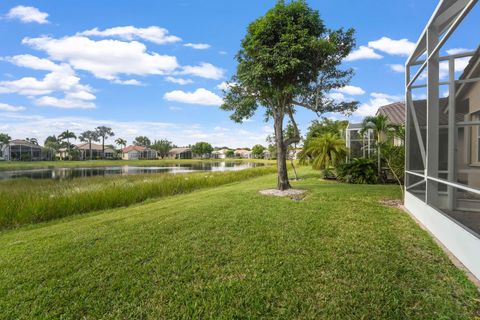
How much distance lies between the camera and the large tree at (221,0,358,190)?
7273 mm

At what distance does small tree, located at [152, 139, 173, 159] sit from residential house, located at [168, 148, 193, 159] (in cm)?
221

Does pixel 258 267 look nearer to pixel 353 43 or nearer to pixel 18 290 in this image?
pixel 18 290

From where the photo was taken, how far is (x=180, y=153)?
86.6 m

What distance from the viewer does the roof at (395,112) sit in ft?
43.1

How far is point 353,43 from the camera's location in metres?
8.16

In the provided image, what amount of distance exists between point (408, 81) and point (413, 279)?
200 inches

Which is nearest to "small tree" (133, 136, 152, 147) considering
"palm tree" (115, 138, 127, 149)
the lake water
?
"palm tree" (115, 138, 127, 149)

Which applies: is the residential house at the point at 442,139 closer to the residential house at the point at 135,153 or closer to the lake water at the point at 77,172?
the lake water at the point at 77,172

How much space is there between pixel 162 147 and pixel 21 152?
116ft

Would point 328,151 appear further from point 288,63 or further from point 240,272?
point 240,272

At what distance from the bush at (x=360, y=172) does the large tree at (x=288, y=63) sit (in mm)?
3313

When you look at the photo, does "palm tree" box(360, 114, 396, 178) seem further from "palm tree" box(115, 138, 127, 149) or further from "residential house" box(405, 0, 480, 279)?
"palm tree" box(115, 138, 127, 149)

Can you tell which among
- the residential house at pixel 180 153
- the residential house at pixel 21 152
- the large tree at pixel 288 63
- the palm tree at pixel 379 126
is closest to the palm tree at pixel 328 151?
the palm tree at pixel 379 126

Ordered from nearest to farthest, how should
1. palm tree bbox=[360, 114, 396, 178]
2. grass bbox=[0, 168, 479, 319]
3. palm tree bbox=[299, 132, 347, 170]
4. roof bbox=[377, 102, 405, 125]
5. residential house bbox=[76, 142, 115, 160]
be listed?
grass bbox=[0, 168, 479, 319] → palm tree bbox=[360, 114, 396, 178] → roof bbox=[377, 102, 405, 125] → palm tree bbox=[299, 132, 347, 170] → residential house bbox=[76, 142, 115, 160]
